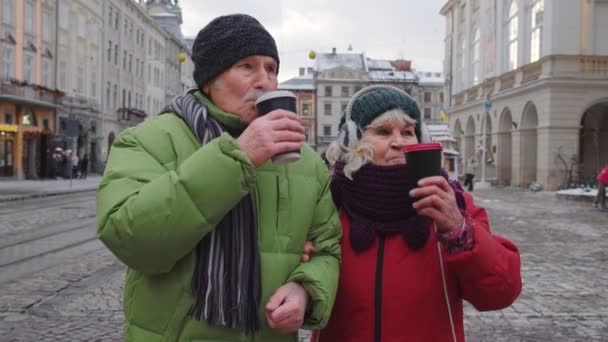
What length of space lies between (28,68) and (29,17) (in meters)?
2.85

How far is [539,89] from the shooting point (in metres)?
30.0

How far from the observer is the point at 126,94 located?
54.0 metres

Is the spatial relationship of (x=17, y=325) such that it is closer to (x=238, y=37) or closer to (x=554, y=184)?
(x=238, y=37)

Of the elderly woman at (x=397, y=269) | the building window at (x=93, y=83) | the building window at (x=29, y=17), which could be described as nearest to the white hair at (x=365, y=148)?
the elderly woman at (x=397, y=269)

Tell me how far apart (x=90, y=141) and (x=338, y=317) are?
1798 inches

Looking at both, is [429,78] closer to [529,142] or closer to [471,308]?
[529,142]

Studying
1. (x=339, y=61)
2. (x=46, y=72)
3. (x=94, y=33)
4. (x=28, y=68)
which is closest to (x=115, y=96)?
(x=94, y=33)

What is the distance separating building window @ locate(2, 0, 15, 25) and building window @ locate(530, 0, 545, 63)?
27.3 metres

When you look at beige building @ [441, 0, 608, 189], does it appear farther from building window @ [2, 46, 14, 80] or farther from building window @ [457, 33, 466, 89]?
building window @ [2, 46, 14, 80]

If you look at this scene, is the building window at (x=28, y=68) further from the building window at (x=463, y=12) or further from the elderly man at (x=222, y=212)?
the elderly man at (x=222, y=212)

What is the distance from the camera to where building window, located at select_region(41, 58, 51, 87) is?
36.8 metres

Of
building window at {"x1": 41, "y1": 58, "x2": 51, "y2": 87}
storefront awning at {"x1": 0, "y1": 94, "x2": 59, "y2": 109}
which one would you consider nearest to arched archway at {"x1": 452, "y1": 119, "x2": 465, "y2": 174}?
storefront awning at {"x1": 0, "y1": 94, "x2": 59, "y2": 109}

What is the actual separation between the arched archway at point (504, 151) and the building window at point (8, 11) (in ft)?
91.0

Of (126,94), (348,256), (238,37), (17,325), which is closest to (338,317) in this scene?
(348,256)
